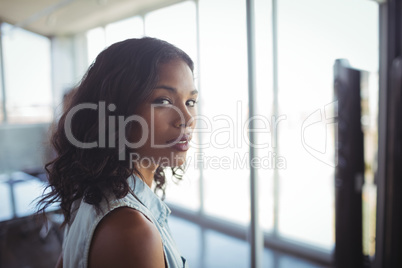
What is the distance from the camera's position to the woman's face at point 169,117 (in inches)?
30.9

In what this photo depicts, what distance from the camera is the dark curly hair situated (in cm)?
76

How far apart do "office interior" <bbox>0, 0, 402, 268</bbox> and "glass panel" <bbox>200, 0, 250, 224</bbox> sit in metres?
0.01

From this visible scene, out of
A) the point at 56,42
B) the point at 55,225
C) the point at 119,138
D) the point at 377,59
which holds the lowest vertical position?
the point at 55,225

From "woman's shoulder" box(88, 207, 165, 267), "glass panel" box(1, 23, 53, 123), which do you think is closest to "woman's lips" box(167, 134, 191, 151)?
"woman's shoulder" box(88, 207, 165, 267)

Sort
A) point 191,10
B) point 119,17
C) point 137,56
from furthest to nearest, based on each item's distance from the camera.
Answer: point 119,17 → point 191,10 → point 137,56

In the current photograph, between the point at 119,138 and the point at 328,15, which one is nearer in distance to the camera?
the point at 119,138

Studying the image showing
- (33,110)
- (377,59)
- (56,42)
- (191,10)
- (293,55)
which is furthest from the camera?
(33,110)

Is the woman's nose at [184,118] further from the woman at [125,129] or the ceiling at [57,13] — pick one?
the ceiling at [57,13]

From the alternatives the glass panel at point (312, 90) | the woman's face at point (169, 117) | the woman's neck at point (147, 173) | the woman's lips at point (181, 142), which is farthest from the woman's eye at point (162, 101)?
the glass panel at point (312, 90)

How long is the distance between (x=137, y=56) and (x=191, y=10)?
91 cm

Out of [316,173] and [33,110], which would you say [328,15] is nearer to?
[316,173]

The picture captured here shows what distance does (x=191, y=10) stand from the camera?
1555mm

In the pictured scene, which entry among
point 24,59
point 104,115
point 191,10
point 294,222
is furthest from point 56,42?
point 294,222

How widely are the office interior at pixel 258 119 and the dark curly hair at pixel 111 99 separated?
0.15 metres
